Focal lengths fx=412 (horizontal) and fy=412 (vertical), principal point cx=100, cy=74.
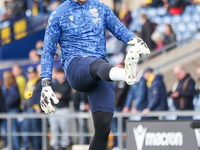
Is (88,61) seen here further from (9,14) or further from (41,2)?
(41,2)

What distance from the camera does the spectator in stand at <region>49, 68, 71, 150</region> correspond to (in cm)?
779

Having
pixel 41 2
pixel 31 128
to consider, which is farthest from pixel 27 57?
pixel 31 128

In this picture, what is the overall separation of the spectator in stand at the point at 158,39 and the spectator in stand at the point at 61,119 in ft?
10.3

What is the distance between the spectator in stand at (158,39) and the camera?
1036 centimetres

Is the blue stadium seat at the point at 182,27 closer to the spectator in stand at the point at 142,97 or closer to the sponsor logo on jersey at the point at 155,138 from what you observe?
the spectator in stand at the point at 142,97

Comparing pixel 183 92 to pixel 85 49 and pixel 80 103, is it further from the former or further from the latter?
pixel 85 49

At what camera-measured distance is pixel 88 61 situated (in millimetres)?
3939

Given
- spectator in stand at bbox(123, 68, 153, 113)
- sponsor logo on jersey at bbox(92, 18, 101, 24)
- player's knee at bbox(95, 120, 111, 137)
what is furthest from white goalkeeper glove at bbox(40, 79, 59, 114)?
spectator in stand at bbox(123, 68, 153, 113)

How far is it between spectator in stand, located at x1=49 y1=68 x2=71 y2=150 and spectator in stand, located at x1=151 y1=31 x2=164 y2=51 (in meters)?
3.13

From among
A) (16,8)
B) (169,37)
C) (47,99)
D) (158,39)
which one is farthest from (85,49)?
(16,8)

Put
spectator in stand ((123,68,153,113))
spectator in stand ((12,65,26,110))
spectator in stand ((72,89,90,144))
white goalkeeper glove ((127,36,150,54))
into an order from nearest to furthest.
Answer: white goalkeeper glove ((127,36,150,54)), spectator in stand ((72,89,90,144)), spectator in stand ((123,68,153,113)), spectator in stand ((12,65,26,110))

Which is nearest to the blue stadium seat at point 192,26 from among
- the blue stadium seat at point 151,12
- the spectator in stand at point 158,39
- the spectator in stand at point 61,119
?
the blue stadium seat at point 151,12

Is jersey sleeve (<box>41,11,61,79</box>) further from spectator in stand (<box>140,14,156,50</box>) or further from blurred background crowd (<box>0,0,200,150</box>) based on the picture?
spectator in stand (<box>140,14,156,50</box>)

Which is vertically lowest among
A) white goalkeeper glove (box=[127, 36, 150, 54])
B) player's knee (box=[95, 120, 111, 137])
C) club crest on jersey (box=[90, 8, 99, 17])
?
player's knee (box=[95, 120, 111, 137])
